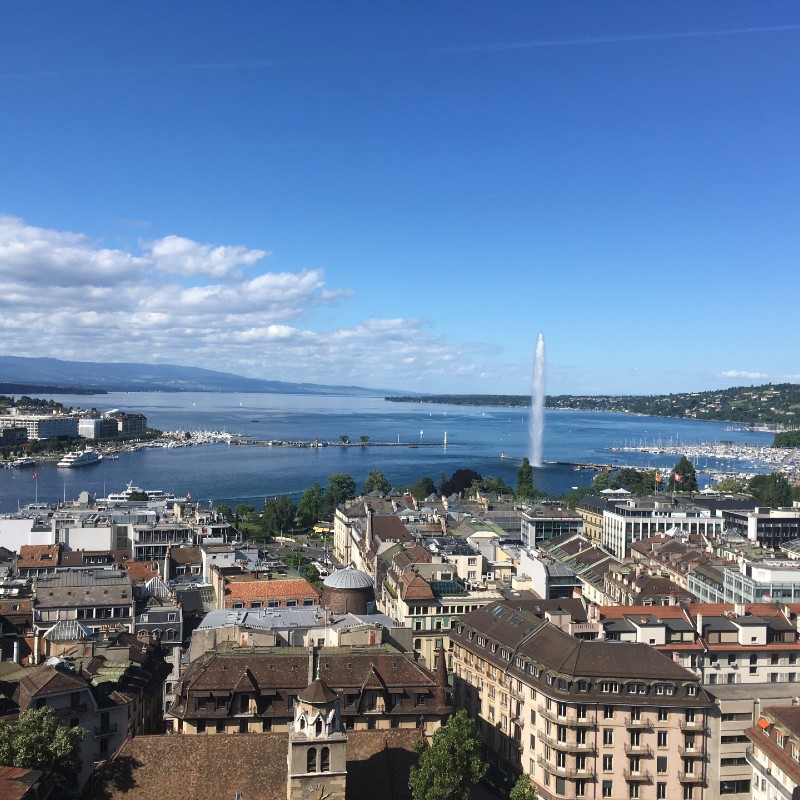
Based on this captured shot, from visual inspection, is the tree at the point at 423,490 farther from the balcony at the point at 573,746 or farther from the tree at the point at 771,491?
the balcony at the point at 573,746

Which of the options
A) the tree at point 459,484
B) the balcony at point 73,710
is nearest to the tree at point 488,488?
the tree at point 459,484

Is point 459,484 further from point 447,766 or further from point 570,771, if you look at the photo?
point 447,766

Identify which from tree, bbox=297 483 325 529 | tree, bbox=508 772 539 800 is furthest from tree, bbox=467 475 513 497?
tree, bbox=508 772 539 800

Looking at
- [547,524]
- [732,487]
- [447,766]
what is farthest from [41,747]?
[732,487]

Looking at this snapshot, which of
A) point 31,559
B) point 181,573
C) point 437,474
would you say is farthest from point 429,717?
point 437,474

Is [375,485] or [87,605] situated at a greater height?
[87,605]

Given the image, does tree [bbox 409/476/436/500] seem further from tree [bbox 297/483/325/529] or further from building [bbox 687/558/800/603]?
building [bbox 687/558/800/603]
